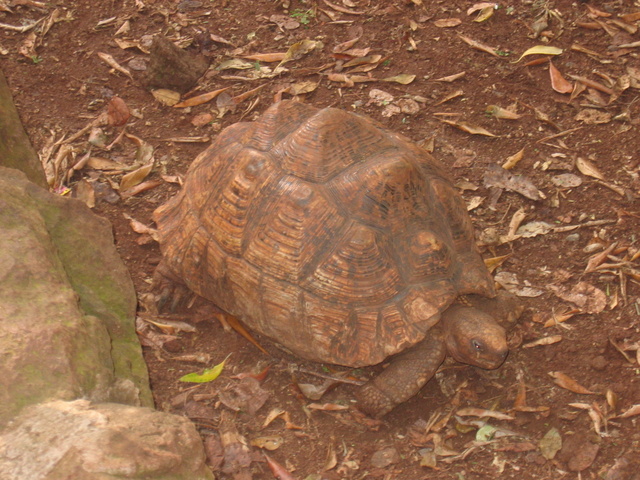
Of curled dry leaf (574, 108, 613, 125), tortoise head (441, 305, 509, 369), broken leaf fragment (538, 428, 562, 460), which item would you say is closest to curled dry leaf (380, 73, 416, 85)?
curled dry leaf (574, 108, 613, 125)

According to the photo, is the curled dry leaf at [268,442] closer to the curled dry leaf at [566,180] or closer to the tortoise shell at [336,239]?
the tortoise shell at [336,239]

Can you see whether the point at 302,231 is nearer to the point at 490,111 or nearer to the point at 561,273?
the point at 561,273

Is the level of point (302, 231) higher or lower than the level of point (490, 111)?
higher

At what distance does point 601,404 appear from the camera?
3.69 m

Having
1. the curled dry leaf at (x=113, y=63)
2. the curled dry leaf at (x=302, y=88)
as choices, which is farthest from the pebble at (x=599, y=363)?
the curled dry leaf at (x=113, y=63)

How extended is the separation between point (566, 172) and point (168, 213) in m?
2.89

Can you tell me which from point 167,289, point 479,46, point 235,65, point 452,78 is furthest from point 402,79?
point 167,289

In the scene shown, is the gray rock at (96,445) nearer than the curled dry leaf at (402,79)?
Yes

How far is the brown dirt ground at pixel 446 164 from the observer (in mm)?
3695

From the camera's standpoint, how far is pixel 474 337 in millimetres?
3705

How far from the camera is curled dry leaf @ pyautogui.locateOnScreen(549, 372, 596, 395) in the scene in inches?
148

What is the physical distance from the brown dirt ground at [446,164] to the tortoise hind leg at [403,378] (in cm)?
16

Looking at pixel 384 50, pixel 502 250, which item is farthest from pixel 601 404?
pixel 384 50

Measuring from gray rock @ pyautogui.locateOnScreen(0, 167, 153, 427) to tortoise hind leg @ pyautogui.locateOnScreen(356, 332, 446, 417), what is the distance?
48.3 inches
